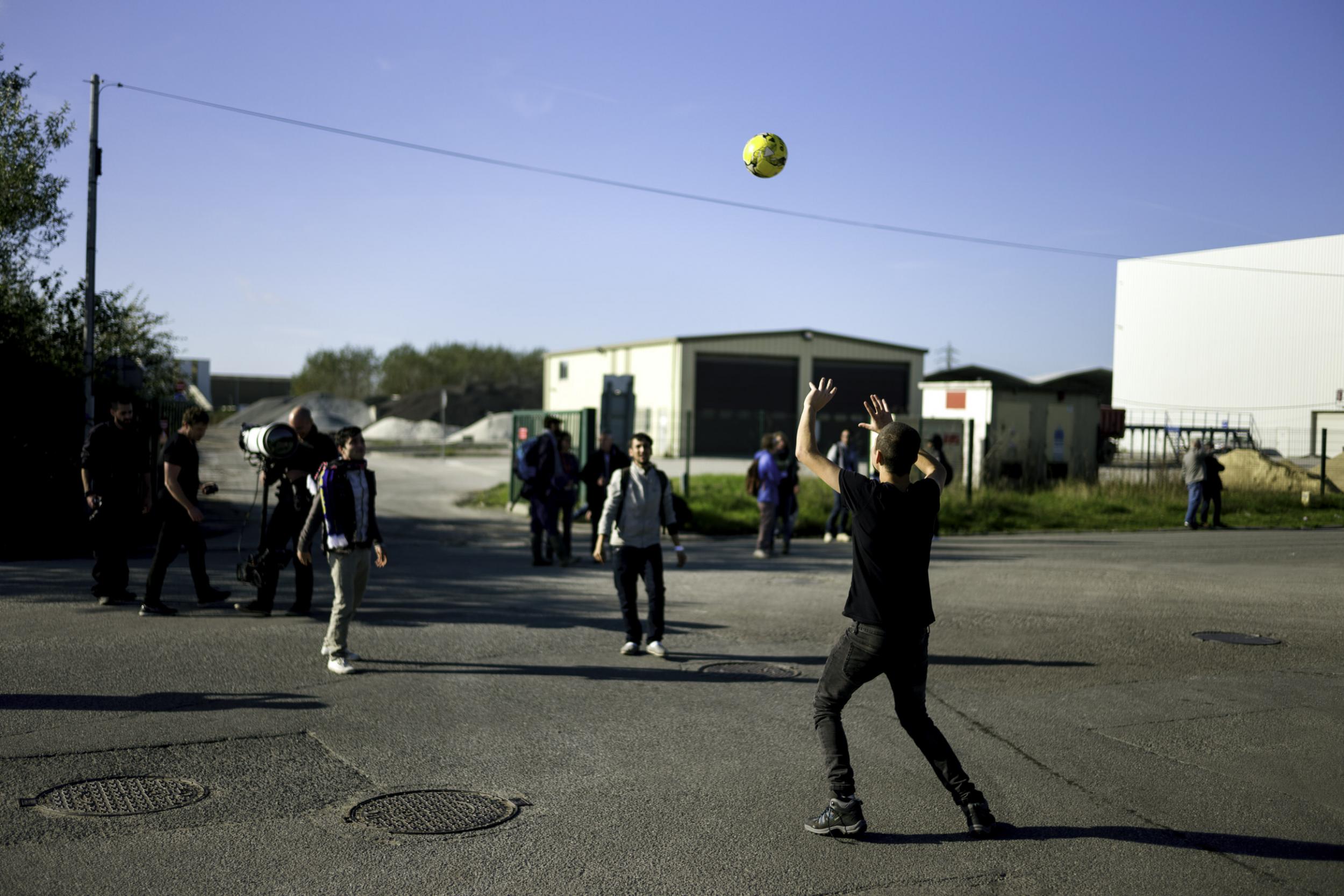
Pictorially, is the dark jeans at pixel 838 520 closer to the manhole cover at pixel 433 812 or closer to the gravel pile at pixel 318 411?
the manhole cover at pixel 433 812

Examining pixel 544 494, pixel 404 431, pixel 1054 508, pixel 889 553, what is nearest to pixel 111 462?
pixel 544 494

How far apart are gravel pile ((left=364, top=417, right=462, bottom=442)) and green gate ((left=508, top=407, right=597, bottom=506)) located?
149 ft

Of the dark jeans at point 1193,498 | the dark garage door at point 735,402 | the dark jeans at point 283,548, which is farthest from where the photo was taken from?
the dark garage door at point 735,402

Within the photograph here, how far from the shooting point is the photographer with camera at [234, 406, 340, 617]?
33.9ft

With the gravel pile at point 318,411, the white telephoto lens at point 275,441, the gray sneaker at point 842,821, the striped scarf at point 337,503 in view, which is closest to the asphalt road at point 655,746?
the gray sneaker at point 842,821

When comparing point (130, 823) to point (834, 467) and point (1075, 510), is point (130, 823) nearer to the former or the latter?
point (834, 467)

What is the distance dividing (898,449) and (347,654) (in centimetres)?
471

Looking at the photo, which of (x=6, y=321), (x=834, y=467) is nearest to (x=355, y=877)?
(x=834, y=467)

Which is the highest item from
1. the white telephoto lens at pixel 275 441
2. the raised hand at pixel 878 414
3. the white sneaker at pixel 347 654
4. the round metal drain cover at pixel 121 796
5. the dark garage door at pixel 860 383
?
the dark garage door at pixel 860 383

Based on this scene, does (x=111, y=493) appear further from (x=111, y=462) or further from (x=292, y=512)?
Answer: (x=292, y=512)

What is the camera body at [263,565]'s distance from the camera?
33.8 ft

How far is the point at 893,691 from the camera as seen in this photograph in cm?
504

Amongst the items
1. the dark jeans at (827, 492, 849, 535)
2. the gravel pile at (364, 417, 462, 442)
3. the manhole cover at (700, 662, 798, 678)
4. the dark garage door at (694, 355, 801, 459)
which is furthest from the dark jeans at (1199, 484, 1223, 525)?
the gravel pile at (364, 417, 462, 442)

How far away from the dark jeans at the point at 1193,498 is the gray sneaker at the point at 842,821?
67.4ft
